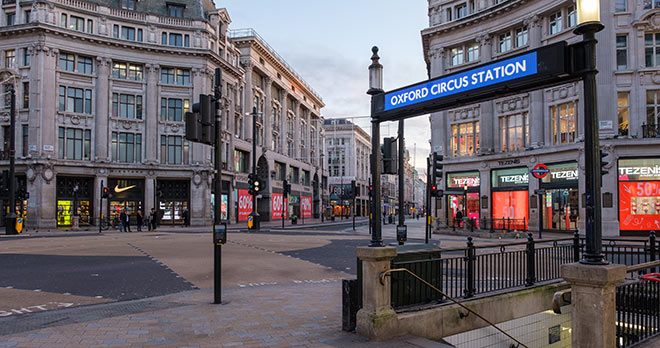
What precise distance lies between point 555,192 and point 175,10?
129ft

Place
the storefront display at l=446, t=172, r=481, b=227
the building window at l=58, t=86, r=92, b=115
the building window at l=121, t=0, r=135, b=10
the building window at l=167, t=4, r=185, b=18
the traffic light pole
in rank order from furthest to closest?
the building window at l=167, t=4, r=185, b=18
the building window at l=121, t=0, r=135, b=10
the building window at l=58, t=86, r=92, b=115
the storefront display at l=446, t=172, r=481, b=227
the traffic light pole

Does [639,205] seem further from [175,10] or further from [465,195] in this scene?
[175,10]

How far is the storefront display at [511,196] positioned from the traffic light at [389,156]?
92.1 ft

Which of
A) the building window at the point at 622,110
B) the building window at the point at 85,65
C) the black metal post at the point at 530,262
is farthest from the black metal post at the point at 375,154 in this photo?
the building window at the point at 85,65

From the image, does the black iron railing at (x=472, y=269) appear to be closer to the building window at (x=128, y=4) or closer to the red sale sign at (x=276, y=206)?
the building window at (x=128, y=4)

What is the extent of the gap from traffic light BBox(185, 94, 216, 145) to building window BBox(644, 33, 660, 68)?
30676 millimetres

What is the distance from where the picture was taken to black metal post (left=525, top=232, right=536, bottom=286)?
9.02 m

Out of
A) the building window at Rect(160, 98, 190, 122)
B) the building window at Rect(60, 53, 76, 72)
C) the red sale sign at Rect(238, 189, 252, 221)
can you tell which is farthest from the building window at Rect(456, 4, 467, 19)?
the building window at Rect(60, 53, 76, 72)

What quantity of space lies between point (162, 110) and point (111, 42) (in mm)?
7514

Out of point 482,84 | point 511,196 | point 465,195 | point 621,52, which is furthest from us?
point 465,195

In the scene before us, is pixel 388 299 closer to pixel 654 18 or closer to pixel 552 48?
pixel 552 48

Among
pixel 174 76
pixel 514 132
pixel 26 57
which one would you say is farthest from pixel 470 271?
pixel 26 57

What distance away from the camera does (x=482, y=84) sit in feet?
21.4

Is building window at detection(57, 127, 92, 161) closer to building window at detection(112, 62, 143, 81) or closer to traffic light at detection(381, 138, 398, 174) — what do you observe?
building window at detection(112, 62, 143, 81)
